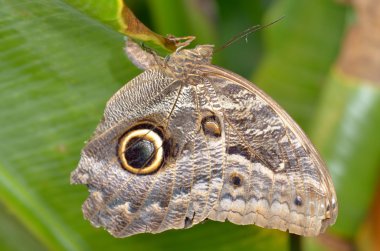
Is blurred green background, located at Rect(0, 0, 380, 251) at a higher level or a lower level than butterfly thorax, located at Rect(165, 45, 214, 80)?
lower

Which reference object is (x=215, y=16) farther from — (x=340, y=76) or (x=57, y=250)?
(x=57, y=250)

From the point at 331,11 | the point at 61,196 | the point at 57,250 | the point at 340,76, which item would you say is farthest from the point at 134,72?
the point at 331,11

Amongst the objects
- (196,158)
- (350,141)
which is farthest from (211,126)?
(350,141)

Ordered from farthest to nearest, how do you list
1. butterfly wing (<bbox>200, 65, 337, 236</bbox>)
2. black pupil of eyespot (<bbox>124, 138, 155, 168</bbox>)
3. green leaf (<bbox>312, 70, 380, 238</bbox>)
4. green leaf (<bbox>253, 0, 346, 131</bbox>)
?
green leaf (<bbox>253, 0, 346, 131</bbox>)
green leaf (<bbox>312, 70, 380, 238</bbox>)
black pupil of eyespot (<bbox>124, 138, 155, 168</bbox>)
butterfly wing (<bbox>200, 65, 337, 236</bbox>)

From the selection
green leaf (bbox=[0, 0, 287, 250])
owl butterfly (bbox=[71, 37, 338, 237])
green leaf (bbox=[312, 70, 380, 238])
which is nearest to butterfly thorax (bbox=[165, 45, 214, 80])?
owl butterfly (bbox=[71, 37, 338, 237])

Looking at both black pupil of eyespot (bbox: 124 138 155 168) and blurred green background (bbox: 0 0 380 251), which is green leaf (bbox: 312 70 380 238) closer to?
blurred green background (bbox: 0 0 380 251)

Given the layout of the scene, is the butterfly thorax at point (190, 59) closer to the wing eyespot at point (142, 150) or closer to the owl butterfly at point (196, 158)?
the owl butterfly at point (196, 158)

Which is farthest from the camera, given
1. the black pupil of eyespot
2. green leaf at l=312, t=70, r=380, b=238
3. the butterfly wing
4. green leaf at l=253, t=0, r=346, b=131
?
green leaf at l=253, t=0, r=346, b=131

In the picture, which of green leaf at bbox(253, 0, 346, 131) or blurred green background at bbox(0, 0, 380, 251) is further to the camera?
green leaf at bbox(253, 0, 346, 131)
